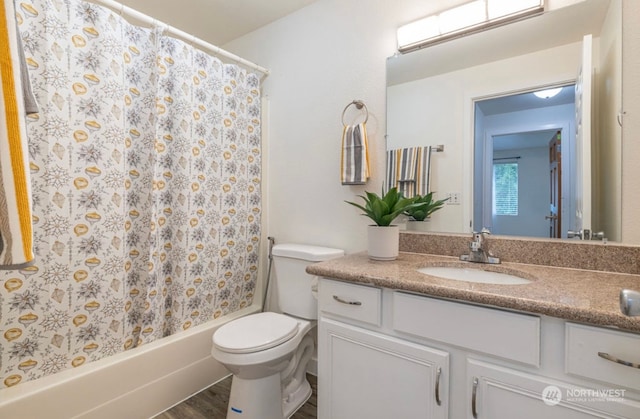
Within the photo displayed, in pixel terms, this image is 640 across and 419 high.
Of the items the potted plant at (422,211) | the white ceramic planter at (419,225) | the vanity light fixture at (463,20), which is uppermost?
the vanity light fixture at (463,20)

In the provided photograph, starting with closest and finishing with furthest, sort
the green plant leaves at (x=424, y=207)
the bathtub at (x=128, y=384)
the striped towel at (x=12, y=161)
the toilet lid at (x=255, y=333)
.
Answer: the striped towel at (x=12, y=161), the bathtub at (x=128, y=384), the toilet lid at (x=255, y=333), the green plant leaves at (x=424, y=207)

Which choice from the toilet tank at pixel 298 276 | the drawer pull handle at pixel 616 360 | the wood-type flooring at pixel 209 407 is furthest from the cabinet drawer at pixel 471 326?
the wood-type flooring at pixel 209 407

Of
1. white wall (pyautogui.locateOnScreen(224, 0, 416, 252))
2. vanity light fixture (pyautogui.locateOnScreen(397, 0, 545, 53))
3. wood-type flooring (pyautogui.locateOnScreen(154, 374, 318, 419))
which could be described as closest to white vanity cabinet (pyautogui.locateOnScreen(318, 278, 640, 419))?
wood-type flooring (pyautogui.locateOnScreen(154, 374, 318, 419))

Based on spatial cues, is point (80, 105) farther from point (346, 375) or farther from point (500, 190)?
point (500, 190)

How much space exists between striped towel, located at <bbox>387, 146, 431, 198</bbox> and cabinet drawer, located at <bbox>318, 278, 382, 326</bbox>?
2.15 ft

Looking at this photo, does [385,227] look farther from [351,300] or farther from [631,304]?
[631,304]

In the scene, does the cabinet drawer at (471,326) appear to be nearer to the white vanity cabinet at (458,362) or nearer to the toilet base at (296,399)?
the white vanity cabinet at (458,362)

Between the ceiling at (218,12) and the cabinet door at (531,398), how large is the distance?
2192 mm

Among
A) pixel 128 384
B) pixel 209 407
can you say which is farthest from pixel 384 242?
pixel 128 384

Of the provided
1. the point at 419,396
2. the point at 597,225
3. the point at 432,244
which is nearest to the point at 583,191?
the point at 597,225

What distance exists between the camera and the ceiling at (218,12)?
1943 millimetres

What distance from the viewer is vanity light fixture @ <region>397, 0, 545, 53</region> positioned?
131cm

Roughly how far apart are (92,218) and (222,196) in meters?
0.70

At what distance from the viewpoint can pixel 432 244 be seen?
1499 mm
